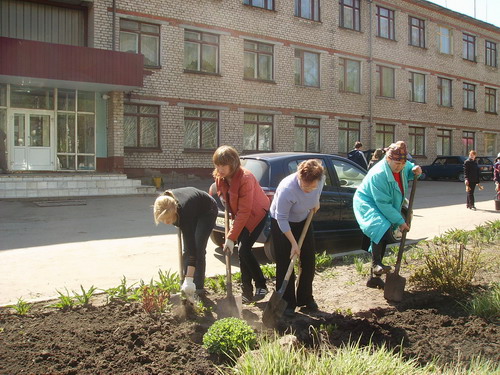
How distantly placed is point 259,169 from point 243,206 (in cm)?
251

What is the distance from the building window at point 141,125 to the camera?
1903 centimetres

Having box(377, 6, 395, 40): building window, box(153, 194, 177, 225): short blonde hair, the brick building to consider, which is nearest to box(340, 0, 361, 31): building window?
the brick building

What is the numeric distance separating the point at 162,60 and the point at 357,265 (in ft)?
50.3

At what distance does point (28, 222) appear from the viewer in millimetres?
10789

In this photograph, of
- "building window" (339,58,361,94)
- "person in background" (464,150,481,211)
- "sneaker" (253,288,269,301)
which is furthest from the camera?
"building window" (339,58,361,94)

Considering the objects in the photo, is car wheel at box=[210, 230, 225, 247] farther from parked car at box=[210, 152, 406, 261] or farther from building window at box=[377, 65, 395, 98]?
building window at box=[377, 65, 395, 98]

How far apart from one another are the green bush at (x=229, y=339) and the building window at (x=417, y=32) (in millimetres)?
28463

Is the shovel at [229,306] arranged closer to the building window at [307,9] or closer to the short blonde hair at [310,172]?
the short blonde hair at [310,172]

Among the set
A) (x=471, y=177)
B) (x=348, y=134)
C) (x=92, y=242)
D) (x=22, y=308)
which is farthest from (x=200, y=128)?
(x=22, y=308)

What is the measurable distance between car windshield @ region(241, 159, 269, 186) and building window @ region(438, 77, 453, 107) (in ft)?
86.4

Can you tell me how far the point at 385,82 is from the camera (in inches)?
1083

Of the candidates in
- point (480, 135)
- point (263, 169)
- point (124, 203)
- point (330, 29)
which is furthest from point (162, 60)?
point (480, 135)

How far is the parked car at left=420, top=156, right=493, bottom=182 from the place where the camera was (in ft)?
90.1

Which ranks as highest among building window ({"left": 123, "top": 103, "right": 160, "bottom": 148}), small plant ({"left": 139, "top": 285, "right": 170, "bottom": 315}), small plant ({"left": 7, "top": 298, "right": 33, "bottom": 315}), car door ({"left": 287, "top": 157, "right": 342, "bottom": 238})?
building window ({"left": 123, "top": 103, "right": 160, "bottom": 148})
